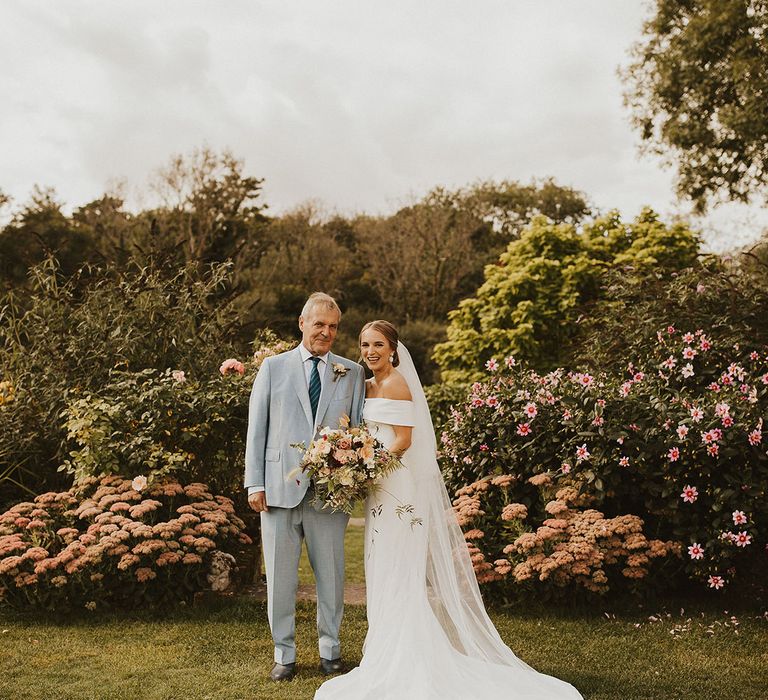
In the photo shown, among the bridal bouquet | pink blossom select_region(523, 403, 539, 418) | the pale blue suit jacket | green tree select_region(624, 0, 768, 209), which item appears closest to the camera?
the bridal bouquet

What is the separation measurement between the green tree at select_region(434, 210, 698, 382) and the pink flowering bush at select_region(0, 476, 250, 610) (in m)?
9.51

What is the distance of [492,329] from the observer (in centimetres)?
1468

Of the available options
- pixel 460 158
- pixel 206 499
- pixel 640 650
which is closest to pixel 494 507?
pixel 640 650

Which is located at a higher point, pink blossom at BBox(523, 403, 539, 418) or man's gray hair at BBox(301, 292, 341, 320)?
man's gray hair at BBox(301, 292, 341, 320)

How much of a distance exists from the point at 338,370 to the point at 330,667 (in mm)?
1557

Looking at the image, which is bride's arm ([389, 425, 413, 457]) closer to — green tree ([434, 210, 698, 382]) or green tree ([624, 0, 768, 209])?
green tree ([434, 210, 698, 382])

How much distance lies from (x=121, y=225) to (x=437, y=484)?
20.6m

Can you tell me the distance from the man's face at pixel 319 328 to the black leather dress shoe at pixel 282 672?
163 cm

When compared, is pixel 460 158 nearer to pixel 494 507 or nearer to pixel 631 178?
pixel 631 178

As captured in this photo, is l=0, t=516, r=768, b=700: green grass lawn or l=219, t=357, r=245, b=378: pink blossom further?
l=219, t=357, r=245, b=378: pink blossom

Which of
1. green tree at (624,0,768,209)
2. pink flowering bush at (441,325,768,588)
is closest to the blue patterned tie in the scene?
pink flowering bush at (441,325,768,588)

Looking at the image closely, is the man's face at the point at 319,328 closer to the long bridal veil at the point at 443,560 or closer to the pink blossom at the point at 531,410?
the long bridal veil at the point at 443,560

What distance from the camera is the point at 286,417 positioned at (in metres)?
3.99

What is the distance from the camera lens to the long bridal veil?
387cm
